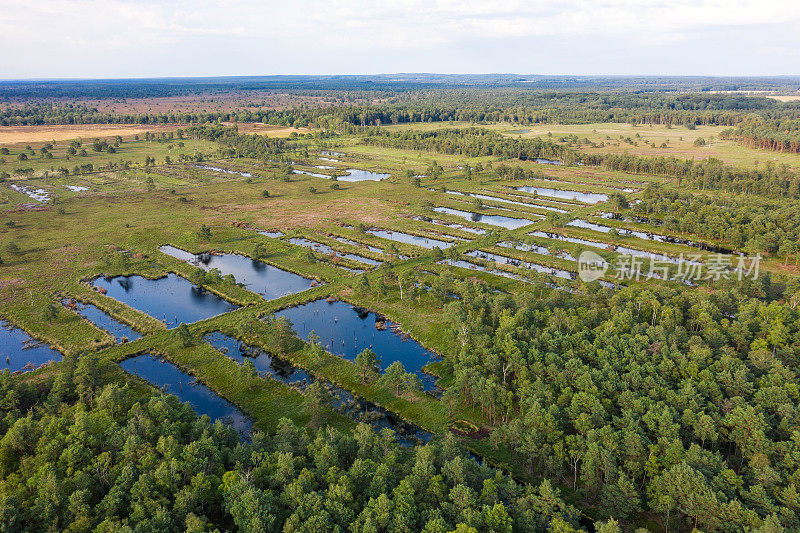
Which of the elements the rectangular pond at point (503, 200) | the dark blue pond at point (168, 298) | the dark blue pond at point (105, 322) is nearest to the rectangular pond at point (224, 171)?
the rectangular pond at point (503, 200)

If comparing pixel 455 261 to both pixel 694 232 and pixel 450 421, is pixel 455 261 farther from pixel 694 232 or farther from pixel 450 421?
pixel 694 232

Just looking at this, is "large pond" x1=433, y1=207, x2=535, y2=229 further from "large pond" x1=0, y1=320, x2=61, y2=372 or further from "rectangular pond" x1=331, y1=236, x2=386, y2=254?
"large pond" x1=0, y1=320, x2=61, y2=372

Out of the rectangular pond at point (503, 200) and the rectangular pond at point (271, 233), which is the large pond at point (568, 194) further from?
the rectangular pond at point (271, 233)

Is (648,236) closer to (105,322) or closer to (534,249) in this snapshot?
(534,249)

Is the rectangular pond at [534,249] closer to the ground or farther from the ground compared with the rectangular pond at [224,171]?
closer to the ground

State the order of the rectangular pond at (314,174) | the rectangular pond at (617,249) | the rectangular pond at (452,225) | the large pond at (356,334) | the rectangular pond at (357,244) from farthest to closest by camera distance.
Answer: the rectangular pond at (314,174) → the rectangular pond at (452,225) → the rectangular pond at (357,244) → the rectangular pond at (617,249) → the large pond at (356,334)

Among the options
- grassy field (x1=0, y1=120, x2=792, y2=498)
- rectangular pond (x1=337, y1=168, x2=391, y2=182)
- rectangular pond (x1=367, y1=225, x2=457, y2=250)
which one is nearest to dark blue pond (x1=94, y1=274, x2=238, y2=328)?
grassy field (x1=0, y1=120, x2=792, y2=498)

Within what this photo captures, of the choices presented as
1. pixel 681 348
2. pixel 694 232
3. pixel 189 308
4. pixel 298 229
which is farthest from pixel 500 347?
pixel 694 232
